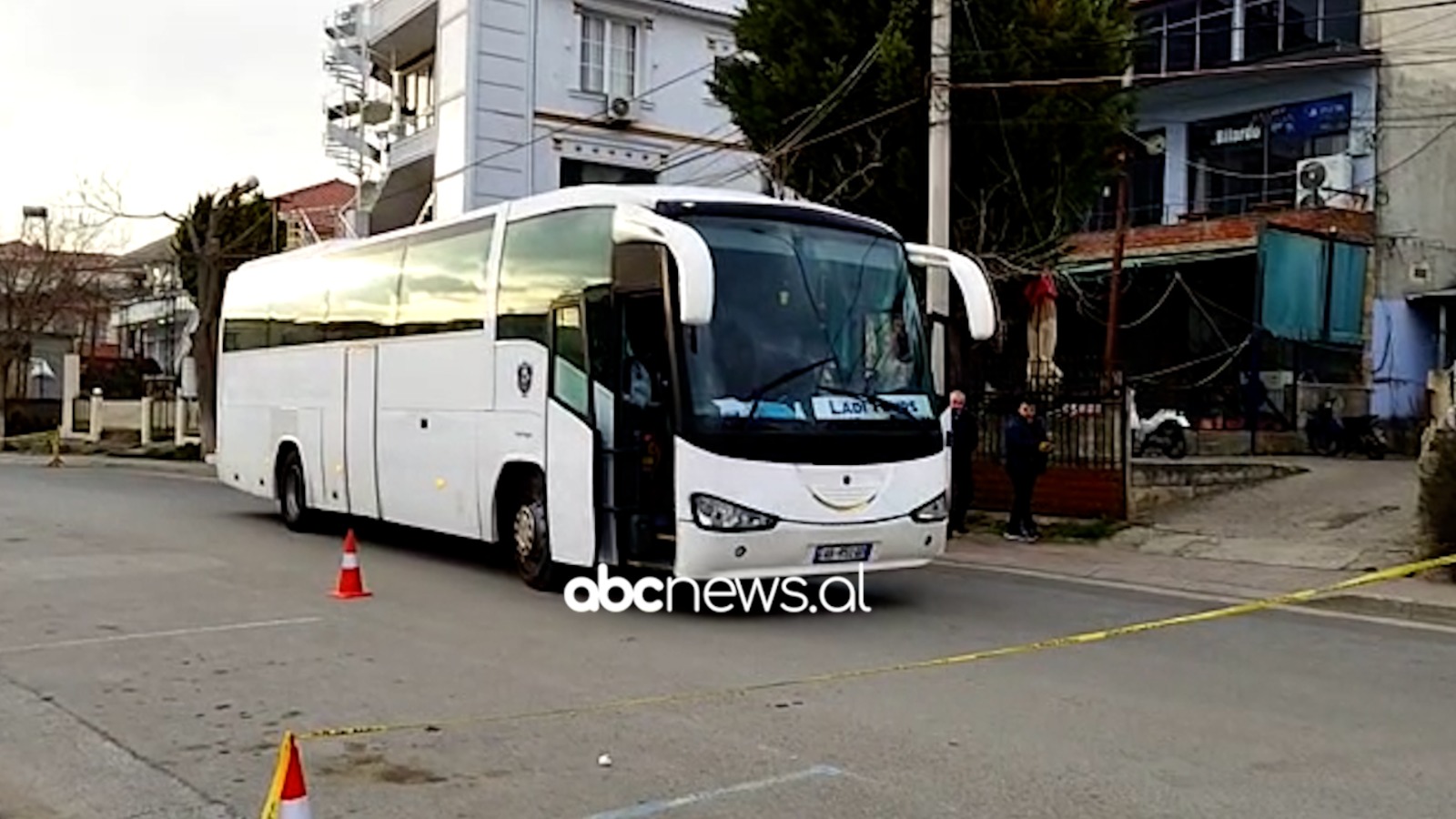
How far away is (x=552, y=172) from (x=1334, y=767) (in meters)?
25.9

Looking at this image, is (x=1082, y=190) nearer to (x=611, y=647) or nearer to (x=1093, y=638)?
(x=1093, y=638)

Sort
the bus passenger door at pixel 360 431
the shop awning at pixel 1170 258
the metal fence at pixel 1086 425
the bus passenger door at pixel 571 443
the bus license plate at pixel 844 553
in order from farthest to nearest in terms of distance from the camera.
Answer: the shop awning at pixel 1170 258
the metal fence at pixel 1086 425
the bus passenger door at pixel 360 431
the bus passenger door at pixel 571 443
the bus license plate at pixel 844 553

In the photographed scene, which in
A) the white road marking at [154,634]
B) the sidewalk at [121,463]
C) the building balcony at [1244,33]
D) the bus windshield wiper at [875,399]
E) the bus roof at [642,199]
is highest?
the building balcony at [1244,33]

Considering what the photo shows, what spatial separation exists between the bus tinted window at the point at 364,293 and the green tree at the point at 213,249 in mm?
16374

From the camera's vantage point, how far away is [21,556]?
49.5 feet

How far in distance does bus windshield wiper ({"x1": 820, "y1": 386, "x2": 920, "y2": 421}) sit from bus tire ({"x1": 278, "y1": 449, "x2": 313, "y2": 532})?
8944 millimetres

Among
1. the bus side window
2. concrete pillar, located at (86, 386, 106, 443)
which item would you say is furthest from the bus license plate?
concrete pillar, located at (86, 386, 106, 443)

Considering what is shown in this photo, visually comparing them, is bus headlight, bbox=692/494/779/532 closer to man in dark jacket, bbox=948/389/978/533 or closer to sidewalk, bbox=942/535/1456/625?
sidewalk, bbox=942/535/1456/625

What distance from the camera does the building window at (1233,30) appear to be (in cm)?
3070

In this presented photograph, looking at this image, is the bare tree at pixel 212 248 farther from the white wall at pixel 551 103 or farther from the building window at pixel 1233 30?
the building window at pixel 1233 30

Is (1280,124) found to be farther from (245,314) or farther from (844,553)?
(844,553)

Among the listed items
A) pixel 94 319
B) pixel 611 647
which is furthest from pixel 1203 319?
pixel 94 319

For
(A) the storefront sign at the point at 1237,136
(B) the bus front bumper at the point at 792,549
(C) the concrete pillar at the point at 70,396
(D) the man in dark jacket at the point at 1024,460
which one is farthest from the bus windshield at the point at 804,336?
(C) the concrete pillar at the point at 70,396

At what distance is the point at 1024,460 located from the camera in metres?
17.2
